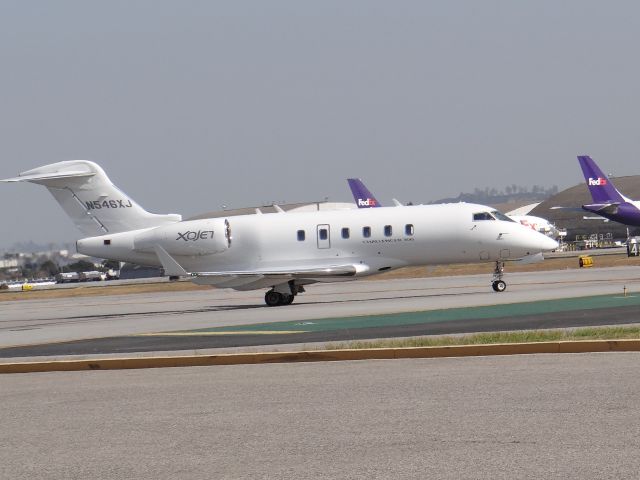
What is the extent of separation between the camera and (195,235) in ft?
122

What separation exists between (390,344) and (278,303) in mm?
19011

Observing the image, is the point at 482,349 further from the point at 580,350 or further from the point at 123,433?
the point at 123,433

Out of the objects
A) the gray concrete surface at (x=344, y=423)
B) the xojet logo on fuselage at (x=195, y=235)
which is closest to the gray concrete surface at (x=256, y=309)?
the xojet logo on fuselage at (x=195, y=235)

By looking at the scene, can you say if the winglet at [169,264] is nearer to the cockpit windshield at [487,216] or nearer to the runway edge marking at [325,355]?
the cockpit windshield at [487,216]

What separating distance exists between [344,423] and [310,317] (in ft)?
58.5

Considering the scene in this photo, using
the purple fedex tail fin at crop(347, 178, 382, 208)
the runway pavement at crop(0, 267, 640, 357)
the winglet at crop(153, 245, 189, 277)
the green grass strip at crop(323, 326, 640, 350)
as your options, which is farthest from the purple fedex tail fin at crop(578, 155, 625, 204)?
the green grass strip at crop(323, 326, 640, 350)

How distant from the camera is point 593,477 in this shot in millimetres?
7543

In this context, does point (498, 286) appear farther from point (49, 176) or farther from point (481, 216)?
point (49, 176)

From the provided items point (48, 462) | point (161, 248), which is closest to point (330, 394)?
point (48, 462)

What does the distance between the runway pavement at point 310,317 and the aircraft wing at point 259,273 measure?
3.03ft

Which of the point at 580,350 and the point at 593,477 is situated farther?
the point at 580,350

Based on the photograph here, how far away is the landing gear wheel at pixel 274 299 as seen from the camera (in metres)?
36.3

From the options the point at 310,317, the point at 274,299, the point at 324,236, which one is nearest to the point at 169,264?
the point at 274,299

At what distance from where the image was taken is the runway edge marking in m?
15.9
